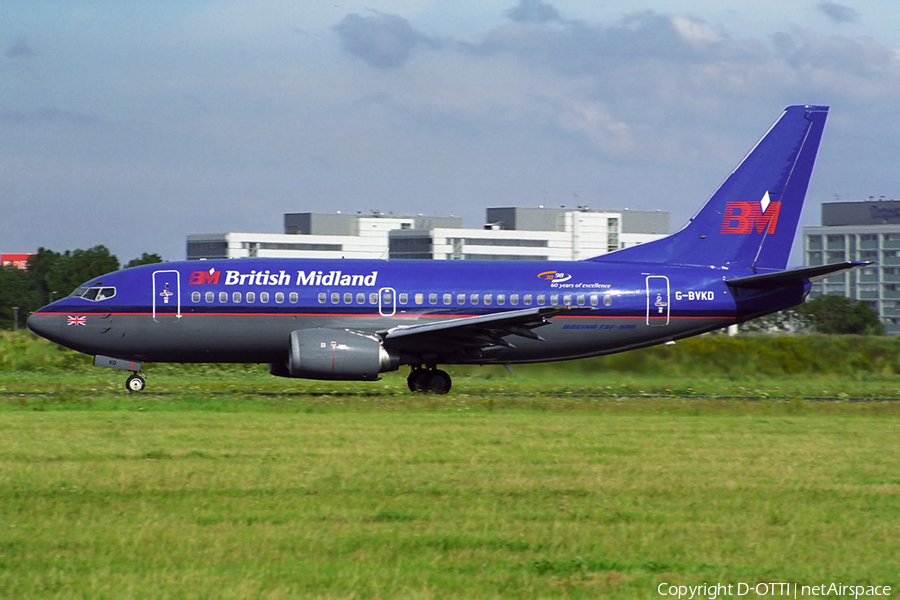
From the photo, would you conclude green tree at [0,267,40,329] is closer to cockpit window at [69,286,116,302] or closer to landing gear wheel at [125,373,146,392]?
cockpit window at [69,286,116,302]

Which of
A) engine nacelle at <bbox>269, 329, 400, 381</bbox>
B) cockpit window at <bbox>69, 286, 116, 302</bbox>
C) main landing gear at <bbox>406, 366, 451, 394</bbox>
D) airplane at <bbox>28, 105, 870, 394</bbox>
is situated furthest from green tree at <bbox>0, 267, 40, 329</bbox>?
engine nacelle at <bbox>269, 329, 400, 381</bbox>

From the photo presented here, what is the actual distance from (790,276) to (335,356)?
1150 cm

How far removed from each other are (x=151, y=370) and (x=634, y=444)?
2514 cm

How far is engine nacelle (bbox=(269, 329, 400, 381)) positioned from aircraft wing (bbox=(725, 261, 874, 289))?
948 cm

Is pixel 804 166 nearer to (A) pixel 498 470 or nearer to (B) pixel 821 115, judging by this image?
(B) pixel 821 115

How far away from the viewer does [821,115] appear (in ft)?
101

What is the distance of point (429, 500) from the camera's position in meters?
11.6

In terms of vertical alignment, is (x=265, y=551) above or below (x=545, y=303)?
below

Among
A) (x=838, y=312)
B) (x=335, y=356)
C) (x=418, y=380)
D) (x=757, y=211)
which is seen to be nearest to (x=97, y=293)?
(x=335, y=356)

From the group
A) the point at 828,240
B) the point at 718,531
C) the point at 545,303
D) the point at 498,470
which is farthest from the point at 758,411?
the point at 828,240

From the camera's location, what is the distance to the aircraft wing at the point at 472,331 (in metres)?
26.2

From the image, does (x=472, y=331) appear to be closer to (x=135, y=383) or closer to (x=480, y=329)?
(x=480, y=329)

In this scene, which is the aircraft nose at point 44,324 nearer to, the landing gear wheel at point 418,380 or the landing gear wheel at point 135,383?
the landing gear wheel at point 135,383

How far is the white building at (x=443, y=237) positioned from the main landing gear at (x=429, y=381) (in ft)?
372
